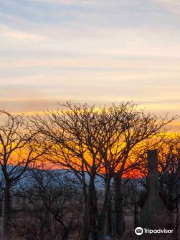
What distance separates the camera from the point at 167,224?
1812 centimetres

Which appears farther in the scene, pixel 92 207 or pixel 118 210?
pixel 118 210

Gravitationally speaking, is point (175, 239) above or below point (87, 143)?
below

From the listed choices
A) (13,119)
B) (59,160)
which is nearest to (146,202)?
(59,160)

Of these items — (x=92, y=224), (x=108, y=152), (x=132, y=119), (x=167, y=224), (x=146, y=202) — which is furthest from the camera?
(x=146, y=202)

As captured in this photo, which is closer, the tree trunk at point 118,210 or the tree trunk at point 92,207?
the tree trunk at point 92,207

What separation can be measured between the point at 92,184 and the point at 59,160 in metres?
3.49

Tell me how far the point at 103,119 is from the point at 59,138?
7.12 feet

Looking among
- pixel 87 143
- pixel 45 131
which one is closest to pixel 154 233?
pixel 87 143

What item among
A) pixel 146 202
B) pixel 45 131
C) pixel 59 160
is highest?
pixel 45 131

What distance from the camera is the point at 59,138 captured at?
1944 cm

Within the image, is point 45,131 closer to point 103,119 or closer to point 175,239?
point 103,119

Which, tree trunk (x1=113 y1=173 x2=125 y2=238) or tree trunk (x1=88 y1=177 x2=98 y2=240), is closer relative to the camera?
tree trunk (x1=88 y1=177 x2=98 y2=240)

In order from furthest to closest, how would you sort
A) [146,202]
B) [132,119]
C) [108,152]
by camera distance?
[146,202], [132,119], [108,152]

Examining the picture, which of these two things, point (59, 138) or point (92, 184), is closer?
point (92, 184)
